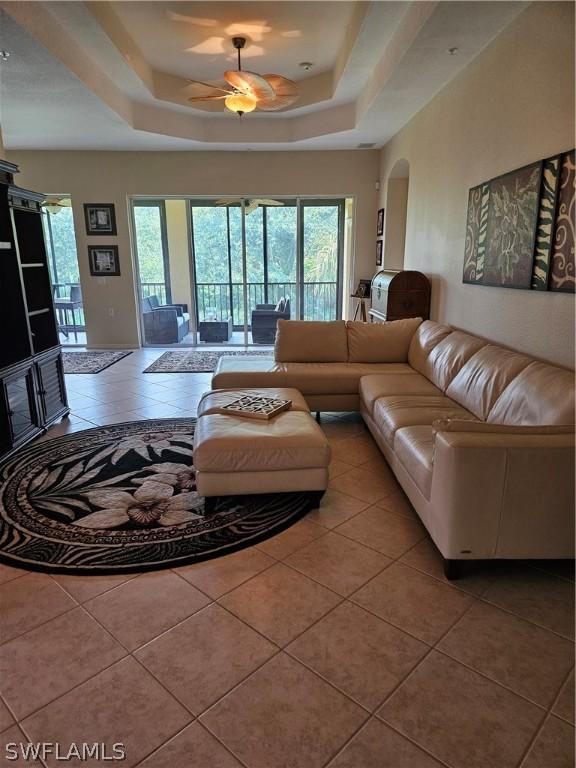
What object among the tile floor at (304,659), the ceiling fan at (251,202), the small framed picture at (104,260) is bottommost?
the tile floor at (304,659)

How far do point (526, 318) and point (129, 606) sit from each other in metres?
2.78

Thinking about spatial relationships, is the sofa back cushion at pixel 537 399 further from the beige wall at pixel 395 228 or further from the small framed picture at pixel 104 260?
the small framed picture at pixel 104 260

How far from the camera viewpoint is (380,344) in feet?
Result: 14.1

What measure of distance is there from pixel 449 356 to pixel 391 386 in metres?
0.47

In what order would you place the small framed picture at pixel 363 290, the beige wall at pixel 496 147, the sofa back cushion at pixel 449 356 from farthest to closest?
1. the small framed picture at pixel 363 290
2. the sofa back cushion at pixel 449 356
3. the beige wall at pixel 496 147

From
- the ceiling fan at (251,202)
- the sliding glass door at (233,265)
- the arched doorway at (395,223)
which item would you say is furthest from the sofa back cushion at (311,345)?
the ceiling fan at (251,202)

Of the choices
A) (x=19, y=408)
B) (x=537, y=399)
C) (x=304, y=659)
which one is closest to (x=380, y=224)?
(x=537, y=399)

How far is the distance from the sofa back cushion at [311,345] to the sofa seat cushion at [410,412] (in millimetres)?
1086

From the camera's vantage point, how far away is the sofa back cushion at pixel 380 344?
4293 millimetres

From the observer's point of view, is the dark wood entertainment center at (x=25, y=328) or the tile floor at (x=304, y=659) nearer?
the tile floor at (x=304, y=659)

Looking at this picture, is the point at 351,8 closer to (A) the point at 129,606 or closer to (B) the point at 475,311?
(B) the point at 475,311

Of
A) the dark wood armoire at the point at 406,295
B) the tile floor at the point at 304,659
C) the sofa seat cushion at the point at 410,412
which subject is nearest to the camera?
the tile floor at the point at 304,659

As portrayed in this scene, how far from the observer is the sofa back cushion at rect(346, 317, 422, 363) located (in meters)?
4.29

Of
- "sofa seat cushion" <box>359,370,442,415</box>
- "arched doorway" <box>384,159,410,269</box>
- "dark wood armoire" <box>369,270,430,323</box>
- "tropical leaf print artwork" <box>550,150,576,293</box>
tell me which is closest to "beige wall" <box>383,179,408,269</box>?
"arched doorway" <box>384,159,410,269</box>
